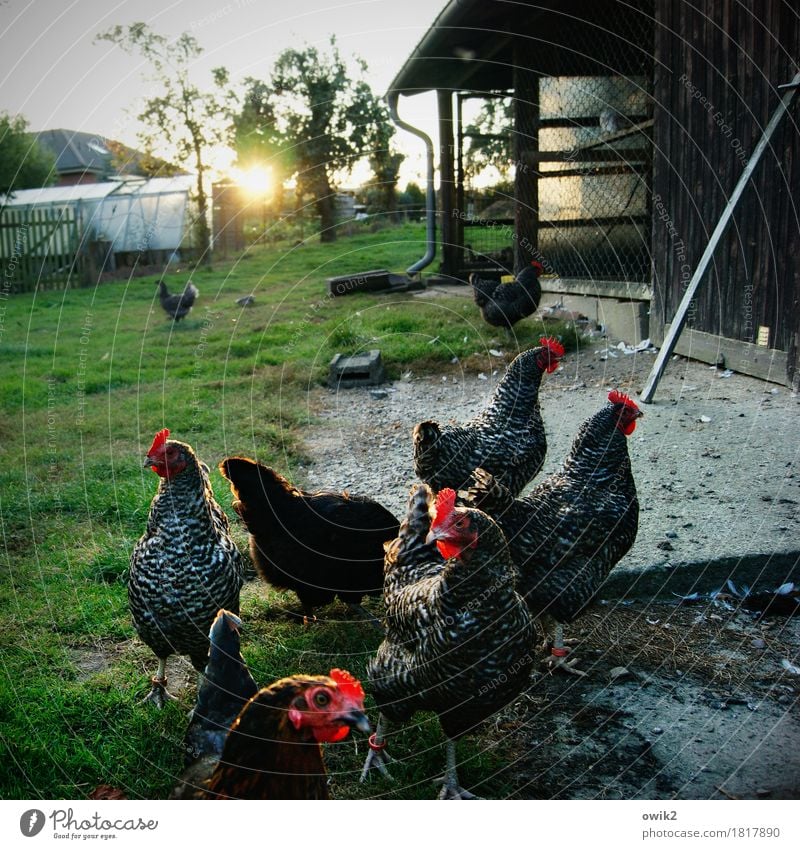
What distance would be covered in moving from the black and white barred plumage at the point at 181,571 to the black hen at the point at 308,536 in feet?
1.85

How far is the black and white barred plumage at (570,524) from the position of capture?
9.72 ft

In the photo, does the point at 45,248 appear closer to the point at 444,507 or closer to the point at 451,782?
the point at 444,507

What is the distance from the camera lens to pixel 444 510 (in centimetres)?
229

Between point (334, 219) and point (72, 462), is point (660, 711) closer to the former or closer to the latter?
point (72, 462)

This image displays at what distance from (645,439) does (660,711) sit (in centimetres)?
238

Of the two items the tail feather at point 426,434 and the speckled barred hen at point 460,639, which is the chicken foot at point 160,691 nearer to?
the speckled barred hen at point 460,639

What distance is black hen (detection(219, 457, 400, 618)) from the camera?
3.42 metres

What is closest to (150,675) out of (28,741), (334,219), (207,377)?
(28,741)

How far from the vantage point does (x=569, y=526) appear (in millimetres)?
3023

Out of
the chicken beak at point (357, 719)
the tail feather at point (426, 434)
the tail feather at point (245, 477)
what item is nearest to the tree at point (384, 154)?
the tail feather at point (426, 434)

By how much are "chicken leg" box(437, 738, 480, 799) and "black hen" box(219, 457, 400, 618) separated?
1.18 metres

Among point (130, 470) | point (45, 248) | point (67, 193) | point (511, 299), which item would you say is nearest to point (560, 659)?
point (130, 470)

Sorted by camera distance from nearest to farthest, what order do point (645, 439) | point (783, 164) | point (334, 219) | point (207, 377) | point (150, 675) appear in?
point (150, 675) < point (645, 439) < point (783, 164) < point (207, 377) < point (334, 219)
